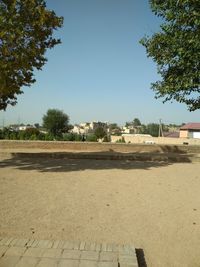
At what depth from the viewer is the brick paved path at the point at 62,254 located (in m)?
3.94

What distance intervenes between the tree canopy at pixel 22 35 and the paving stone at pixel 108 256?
29.9 feet

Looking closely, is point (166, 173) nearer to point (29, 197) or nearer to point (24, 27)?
point (29, 197)

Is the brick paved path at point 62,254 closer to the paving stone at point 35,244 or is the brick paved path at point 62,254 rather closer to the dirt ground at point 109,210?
the paving stone at point 35,244

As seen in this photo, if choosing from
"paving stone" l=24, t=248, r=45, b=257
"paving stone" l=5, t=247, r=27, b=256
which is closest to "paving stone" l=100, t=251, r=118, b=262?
"paving stone" l=24, t=248, r=45, b=257

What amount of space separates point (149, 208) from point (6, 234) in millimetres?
3298

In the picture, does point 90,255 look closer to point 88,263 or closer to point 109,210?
point 88,263

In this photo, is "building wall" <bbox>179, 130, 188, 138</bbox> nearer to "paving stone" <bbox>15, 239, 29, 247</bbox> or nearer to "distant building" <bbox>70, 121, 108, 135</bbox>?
"distant building" <bbox>70, 121, 108, 135</bbox>

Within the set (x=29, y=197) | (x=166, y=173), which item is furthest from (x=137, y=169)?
(x=29, y=197)

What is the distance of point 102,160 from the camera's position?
54.1ft

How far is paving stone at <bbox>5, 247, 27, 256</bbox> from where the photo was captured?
411cm

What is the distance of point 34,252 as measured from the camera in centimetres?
422

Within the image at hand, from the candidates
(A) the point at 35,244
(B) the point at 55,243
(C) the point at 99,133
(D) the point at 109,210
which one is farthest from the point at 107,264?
(C) the point at 99,133

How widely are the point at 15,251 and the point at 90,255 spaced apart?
994 millimetres

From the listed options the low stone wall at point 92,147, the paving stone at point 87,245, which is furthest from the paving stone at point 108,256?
the low stone wall at point 92,147
